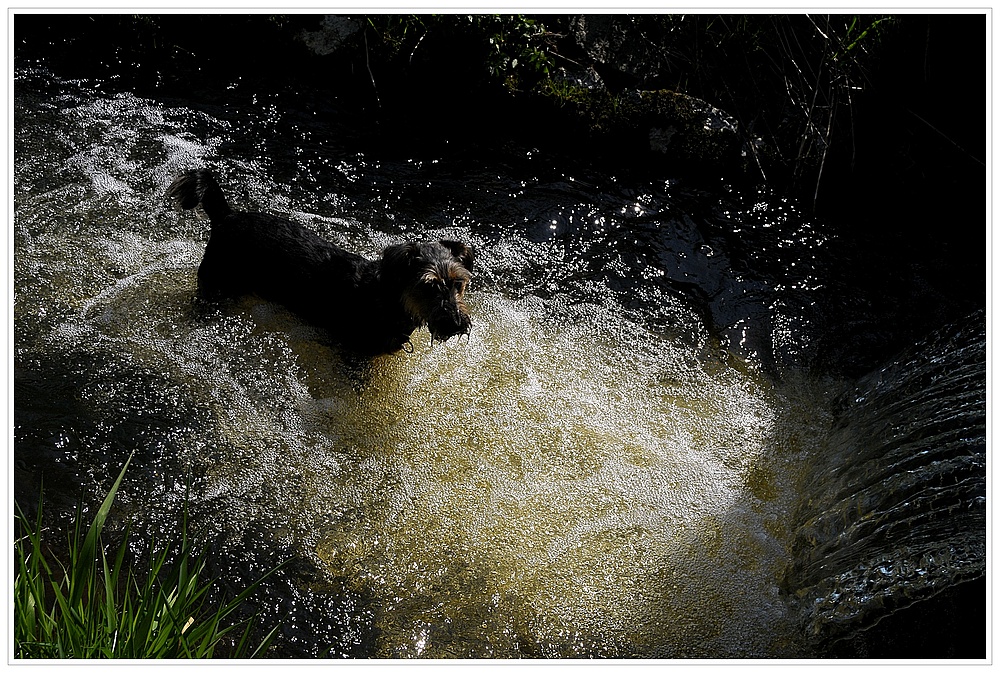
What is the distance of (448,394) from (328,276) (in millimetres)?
1005

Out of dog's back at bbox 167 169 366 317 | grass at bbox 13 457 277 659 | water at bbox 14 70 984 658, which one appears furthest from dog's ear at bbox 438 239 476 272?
grass at bbox 13 457 277 659

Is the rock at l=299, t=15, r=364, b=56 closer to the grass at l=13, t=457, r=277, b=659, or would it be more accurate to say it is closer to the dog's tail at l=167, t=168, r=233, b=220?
the dog's tail at l=167, t=168, r=233, b=220

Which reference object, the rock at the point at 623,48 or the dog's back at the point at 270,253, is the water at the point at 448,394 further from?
the rock at the point at 623,48

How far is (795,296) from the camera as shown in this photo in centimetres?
502

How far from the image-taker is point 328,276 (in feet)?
13.1

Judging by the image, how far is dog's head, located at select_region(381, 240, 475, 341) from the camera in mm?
3639

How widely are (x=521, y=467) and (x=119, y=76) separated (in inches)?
197

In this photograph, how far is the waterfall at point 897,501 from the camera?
317 centimetres

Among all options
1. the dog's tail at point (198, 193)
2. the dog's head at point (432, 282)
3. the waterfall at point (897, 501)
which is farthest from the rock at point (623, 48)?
the dog's tail at point (198, 193)

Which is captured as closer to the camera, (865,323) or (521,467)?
(521,467)

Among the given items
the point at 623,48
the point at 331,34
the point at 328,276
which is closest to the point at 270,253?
the point at 328,276

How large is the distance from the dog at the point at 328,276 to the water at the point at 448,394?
37 centimetres
